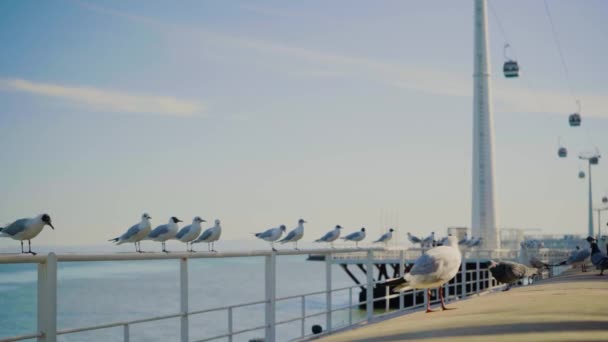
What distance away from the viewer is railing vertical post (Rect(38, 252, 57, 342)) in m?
7.26

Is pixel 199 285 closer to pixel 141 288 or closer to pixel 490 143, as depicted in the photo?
pixel 141 288

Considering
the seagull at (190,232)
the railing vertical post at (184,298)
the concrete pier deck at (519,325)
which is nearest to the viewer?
the concrete pier deck at (519,325)

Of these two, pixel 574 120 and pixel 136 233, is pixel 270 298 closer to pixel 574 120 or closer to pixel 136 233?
pixel 136 233

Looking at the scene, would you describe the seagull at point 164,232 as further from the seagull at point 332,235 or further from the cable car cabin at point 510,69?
the cable car cabin at point 510,69

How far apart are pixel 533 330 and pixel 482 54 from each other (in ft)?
284

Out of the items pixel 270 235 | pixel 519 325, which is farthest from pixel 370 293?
pixel 270 235

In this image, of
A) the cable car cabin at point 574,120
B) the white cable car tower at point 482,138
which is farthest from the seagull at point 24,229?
the white cable car tower at point 482,138

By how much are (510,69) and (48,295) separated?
227 feet

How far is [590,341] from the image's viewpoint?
6820 millimetres

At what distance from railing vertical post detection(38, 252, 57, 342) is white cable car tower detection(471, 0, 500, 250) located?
86.8 metres

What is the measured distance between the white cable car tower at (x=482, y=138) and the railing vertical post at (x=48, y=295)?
3419 inches

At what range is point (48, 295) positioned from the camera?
7.32 meters

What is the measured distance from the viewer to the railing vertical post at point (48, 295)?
7.26m

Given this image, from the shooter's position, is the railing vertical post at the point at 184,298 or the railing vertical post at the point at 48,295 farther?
A: the railing vertical post at the point at 184,298
